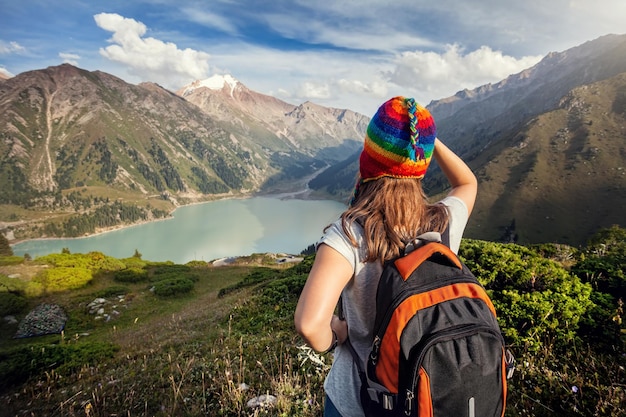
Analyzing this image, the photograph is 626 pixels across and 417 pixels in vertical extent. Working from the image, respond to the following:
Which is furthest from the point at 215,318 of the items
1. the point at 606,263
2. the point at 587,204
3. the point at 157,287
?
the point at 587,204

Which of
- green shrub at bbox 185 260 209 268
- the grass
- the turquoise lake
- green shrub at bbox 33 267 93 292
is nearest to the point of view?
the grass

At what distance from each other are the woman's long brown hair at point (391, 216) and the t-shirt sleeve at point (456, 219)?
183 mm


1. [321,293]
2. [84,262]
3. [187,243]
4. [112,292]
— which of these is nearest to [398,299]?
[321,293]

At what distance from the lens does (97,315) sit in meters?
23.9

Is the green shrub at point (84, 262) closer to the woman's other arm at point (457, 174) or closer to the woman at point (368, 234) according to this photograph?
the woman at point (368, 234)

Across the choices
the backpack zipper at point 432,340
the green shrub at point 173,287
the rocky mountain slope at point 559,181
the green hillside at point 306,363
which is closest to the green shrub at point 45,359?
the green hillside at point 306,363

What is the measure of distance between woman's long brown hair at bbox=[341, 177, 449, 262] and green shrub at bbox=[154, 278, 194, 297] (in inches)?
1196

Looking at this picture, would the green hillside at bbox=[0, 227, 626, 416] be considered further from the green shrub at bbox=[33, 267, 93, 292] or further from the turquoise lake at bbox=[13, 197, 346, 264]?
the turquoise lake at bbox=[13, 197, 346, 264]

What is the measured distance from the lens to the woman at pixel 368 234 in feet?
6.79

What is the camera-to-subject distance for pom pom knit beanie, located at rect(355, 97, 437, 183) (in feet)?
7.62

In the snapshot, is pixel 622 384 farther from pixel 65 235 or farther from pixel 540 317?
pixel 65 235

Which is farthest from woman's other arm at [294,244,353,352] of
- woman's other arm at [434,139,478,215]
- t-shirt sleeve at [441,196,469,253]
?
woman's other arm at [434,139,478,215]

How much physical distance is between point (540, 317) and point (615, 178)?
19491cm

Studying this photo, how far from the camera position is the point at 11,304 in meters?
23.8
